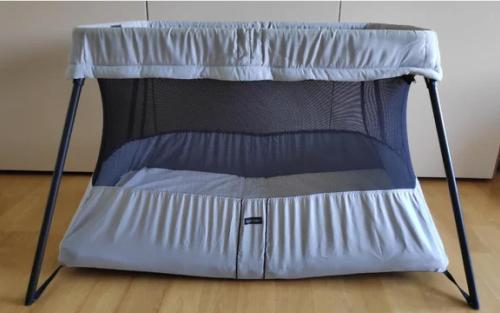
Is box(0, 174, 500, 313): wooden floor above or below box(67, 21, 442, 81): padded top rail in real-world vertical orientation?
below

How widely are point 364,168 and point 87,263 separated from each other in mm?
911

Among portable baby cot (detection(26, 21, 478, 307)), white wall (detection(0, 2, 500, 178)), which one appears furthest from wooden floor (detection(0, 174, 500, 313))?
white wall (detection(0, 2, 500, 178))

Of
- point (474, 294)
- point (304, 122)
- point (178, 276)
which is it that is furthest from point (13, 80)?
point (474, 294)

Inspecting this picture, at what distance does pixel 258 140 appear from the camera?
1419mm

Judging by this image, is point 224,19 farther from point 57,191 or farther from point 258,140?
point 57,191

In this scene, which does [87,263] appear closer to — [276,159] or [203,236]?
[203,236]

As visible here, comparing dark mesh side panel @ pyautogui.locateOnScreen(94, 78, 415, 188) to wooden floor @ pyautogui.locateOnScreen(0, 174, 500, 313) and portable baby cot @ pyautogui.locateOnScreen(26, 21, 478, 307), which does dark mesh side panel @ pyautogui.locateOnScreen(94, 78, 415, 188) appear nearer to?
portable baby cot @ pyautogui.locateOnScreen(26, 21, 478, 307)

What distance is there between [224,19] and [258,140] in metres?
0.59

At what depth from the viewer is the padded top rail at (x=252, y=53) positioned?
1025mm

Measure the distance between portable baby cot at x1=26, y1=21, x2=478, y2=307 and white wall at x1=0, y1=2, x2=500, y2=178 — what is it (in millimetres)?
408

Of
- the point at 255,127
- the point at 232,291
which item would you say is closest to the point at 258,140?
the point at 255,127

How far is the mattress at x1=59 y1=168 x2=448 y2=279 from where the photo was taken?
3.78 feet

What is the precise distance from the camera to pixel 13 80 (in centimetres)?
176

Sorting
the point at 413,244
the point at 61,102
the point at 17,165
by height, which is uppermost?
the point at 61,102
